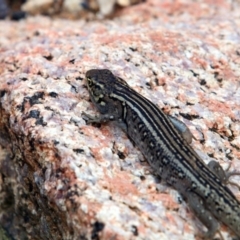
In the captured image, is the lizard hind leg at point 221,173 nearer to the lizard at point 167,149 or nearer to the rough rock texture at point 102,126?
the lizard at point 167,149

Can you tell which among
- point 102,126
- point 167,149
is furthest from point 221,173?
point 102,126

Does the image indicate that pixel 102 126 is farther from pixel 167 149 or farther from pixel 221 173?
pixel 221 173

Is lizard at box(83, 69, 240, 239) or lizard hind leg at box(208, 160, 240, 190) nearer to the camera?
lizard at box(83, 69, 240, 239)

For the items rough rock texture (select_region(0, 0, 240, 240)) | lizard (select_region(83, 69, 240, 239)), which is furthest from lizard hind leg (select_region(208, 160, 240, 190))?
rough rock texture (select_region(0, 0, 240, 240))

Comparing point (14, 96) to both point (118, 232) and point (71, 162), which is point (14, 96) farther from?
point (118, 232)

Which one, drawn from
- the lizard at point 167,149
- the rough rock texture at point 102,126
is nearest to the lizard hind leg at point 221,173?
the lizard at point 167,149

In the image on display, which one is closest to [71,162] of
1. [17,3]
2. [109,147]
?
[109,147]

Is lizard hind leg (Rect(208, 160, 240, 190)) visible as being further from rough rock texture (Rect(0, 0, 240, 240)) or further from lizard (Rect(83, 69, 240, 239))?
rough rock texture (Rect(0, 0, 240, 240))

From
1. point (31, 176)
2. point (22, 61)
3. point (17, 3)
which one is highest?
point (22, 61)
